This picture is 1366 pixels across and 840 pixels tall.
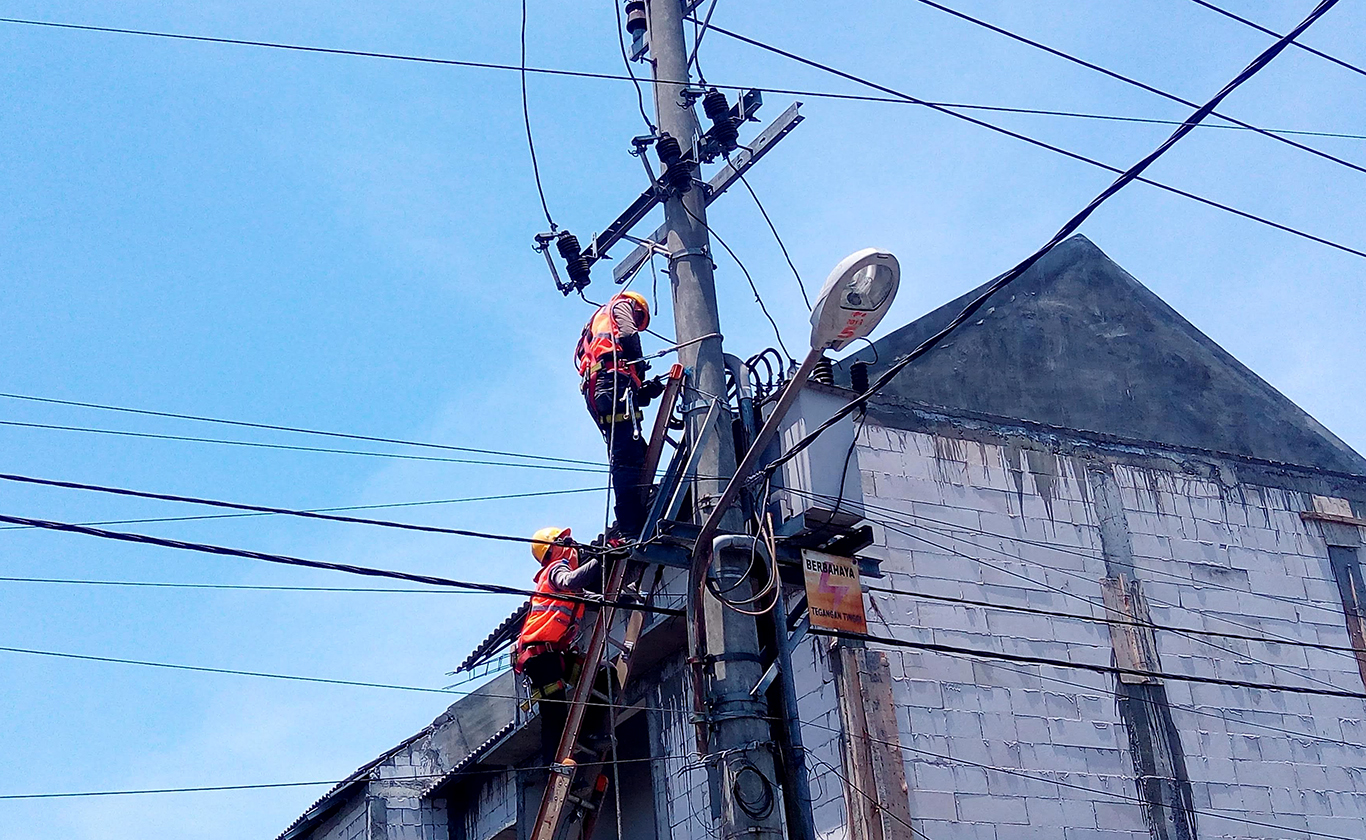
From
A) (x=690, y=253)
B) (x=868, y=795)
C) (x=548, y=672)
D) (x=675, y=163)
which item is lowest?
(x=868, y=795)

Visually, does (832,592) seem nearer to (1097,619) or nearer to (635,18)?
(635,18)

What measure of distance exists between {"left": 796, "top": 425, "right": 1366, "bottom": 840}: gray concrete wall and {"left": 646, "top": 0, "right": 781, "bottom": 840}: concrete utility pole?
11.3 feet

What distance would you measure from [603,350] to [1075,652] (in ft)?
18.5

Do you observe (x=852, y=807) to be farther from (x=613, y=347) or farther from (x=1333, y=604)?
(x=1333, y=604)

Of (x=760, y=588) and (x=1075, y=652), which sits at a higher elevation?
(x=1075, y=652)

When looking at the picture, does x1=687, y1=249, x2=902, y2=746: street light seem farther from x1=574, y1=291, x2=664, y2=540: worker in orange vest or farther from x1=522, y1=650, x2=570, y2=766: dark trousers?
x1=522, y1=650, x2=570, y2=766: dark trousers

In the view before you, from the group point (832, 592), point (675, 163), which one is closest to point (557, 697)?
point (832, 592)

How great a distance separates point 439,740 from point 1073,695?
9313 millimetres

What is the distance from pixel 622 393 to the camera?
10.5 meters

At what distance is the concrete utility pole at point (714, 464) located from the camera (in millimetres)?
8664

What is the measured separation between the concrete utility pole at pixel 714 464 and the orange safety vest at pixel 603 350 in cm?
83

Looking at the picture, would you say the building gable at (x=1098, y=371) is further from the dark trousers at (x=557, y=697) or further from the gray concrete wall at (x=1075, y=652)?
the dark trousers at (x=557, y=697)

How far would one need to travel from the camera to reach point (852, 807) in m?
11.9

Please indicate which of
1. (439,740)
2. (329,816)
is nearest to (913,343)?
(439,740)
